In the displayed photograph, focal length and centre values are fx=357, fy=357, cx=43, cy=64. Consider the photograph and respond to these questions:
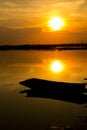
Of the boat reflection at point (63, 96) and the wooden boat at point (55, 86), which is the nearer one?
the boat reflection at point (63, 96)

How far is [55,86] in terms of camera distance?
24609 millimetres

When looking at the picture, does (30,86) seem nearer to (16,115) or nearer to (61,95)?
(61,95)

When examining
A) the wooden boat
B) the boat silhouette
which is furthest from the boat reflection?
the wooden boat

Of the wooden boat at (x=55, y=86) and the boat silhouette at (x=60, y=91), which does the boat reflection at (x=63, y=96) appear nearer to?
the boat silhouette at (x=60, y=91)

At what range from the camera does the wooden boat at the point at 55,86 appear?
2386cm

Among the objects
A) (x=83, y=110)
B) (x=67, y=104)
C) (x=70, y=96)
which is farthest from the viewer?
(x=70, y=96)

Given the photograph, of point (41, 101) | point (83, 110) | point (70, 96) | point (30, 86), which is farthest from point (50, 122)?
point (30, 86)

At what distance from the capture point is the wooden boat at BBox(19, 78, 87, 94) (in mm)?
23859

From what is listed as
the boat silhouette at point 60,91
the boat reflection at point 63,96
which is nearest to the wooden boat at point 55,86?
the boat silhouette at point 60,91

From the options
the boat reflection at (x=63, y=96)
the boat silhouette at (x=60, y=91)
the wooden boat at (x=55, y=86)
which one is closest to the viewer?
the boat reflection at (x=63, y=96)

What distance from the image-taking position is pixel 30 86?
87.1 feet

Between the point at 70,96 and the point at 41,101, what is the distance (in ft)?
7.91

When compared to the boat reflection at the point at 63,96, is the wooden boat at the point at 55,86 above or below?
above

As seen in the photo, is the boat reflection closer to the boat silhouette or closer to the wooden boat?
the boat silhouette
